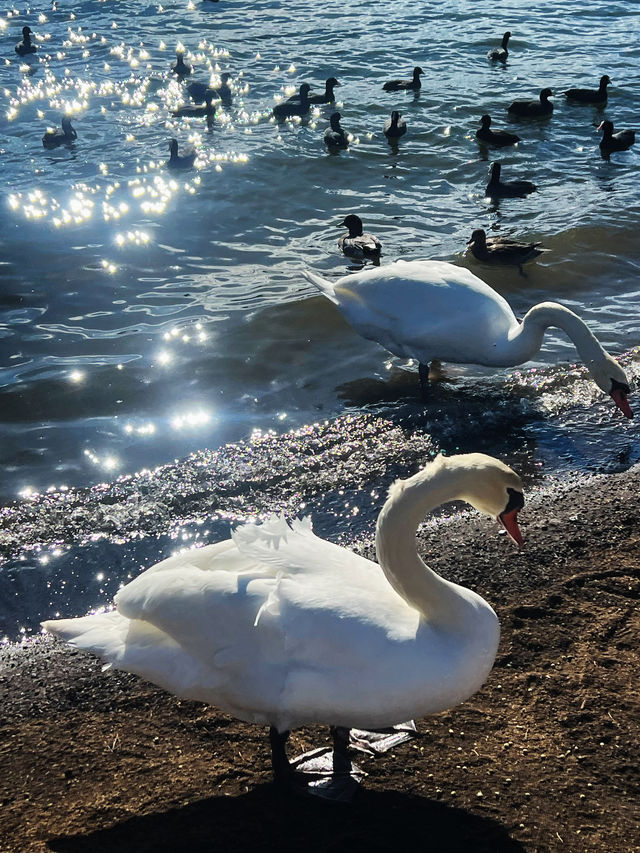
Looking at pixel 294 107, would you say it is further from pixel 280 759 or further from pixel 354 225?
pixel 280 759

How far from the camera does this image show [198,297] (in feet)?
35.3

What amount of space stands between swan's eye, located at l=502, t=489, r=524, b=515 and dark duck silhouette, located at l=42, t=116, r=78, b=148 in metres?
13.7

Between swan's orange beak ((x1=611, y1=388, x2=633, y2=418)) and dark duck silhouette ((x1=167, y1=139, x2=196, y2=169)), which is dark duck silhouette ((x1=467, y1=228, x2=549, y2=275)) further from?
dark duck silhouette ((x1=167, y1=139, x2=196, y2=169))

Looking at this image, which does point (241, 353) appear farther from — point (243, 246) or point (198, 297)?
point (243, 246)

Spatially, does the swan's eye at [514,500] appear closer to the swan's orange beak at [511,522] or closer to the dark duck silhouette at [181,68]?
the swan's orange beak at [511,522]

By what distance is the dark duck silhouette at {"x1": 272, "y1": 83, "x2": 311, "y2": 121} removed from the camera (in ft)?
54.4

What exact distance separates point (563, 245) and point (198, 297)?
4.62 m

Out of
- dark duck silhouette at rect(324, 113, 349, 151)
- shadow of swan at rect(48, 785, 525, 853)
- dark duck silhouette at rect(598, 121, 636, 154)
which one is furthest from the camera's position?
dark duck silhouette at rect(324, 113, 349, 151)

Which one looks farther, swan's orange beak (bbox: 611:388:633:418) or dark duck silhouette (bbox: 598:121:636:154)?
dark duck silhouette (bbox: 598:121:636:154)

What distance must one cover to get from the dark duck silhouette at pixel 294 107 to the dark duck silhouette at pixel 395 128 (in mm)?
1824

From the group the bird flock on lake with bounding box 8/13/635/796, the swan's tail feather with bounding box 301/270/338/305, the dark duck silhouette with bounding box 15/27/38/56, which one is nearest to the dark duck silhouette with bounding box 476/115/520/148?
the swan's tail feather with bounding box 301/270/338/305

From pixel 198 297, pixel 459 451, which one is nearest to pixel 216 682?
pixel 459 451

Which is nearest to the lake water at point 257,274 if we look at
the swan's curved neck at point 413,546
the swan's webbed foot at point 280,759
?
the swan's webbed foot at point 280,759

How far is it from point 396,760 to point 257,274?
7.97 meters
